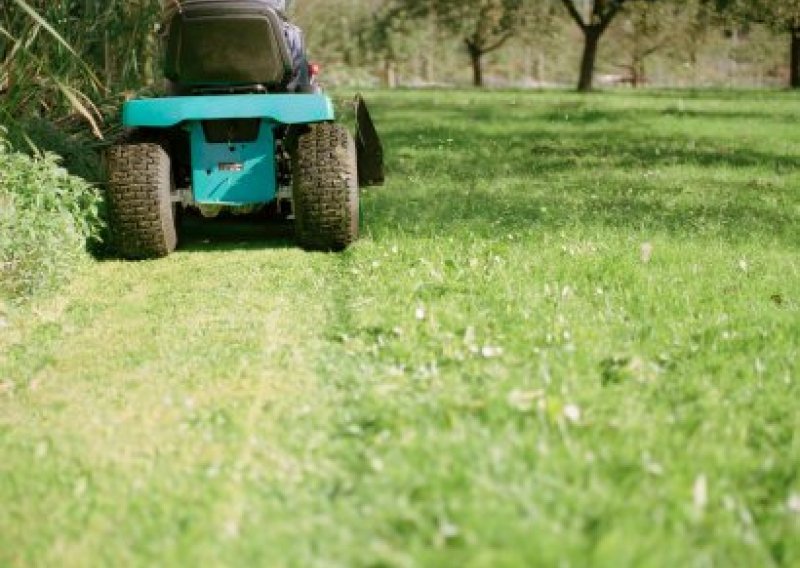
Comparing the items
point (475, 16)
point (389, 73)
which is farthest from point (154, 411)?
point (389, 73)

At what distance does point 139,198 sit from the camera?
557cm

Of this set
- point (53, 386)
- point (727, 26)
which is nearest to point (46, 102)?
point (53, 386)

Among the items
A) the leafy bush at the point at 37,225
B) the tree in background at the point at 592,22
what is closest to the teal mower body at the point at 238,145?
the leafy bush at the point at 37,225

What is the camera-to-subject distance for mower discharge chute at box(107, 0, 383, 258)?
560 centimetres

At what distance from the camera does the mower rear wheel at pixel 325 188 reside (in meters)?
5.60

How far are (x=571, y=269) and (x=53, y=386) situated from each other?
2.64 metres

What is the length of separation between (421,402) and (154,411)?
904 millimetres

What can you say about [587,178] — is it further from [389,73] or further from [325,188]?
[389,73]

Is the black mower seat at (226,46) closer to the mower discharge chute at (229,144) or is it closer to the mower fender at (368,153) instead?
the mower discharge chute at (229,144)

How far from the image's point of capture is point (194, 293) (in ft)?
15.9

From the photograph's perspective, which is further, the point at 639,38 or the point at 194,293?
the point at 639,38

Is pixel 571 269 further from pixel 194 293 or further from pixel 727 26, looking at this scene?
pixel 727 26

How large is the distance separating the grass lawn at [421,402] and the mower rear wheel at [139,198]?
0.54ft

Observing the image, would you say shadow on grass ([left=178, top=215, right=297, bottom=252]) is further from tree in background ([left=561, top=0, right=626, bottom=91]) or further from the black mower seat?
tree in background ([left=561, top=0, right=626, bottom=91])
